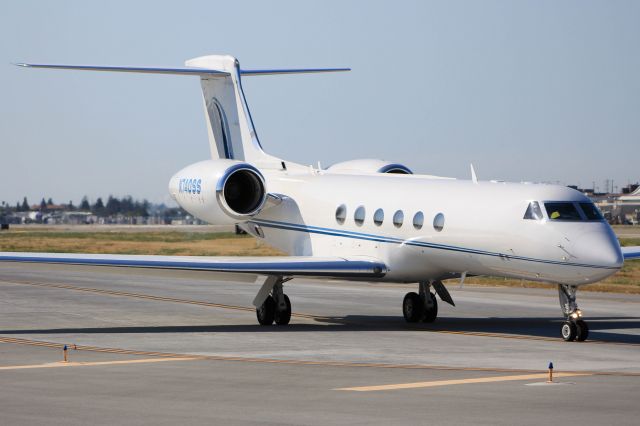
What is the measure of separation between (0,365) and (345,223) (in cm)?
985

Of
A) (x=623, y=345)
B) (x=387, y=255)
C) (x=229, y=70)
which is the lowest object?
(x=623, y=345)

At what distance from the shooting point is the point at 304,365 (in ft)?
53.3

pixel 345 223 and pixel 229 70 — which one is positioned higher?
pixel 229 70

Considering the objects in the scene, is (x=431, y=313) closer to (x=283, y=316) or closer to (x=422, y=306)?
(x=422, y=306)

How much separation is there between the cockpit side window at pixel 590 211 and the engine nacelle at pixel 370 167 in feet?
24.4

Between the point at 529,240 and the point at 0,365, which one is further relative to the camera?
the point at 529,240

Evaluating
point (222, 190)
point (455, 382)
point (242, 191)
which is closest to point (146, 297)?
point (242, 191)

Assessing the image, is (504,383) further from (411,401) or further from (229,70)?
(229,70)

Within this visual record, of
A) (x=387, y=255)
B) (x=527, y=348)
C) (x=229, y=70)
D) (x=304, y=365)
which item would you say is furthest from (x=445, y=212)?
(x=229, y=70)

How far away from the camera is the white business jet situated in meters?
20.0

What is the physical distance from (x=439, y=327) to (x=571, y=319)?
3825 mm

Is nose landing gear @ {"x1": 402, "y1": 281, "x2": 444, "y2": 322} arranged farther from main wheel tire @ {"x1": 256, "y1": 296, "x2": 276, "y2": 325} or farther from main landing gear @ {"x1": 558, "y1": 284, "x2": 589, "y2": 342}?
main landing gear @ {"x1": 558, "y1": 284, "x2": 589, "y2": 342}

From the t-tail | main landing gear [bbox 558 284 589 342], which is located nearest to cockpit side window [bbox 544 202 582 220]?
main landing gear [bbox 558 284 589 342]

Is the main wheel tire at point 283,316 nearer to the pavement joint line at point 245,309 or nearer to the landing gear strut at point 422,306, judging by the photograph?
the pavement joint line at point 245,309
